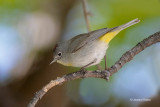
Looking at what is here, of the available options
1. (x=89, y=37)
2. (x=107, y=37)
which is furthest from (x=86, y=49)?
(x=107, y=37)

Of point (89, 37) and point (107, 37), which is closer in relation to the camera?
point (107, 37)

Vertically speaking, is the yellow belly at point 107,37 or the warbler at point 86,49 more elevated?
the yellow belly at point 107,37

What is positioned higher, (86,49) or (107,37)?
(107,37)

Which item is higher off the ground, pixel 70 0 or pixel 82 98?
pixel 70 0

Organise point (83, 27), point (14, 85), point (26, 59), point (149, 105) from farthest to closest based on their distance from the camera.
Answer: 1. point (83, 27)
2. point (26, 59)
3. point (14, 85)
4. point (149, 105)

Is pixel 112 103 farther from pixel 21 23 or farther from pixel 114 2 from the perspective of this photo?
pixel 21 23

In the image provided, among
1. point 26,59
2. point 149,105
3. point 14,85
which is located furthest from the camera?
point 26,59

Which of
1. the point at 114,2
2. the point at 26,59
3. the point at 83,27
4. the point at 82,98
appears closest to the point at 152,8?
the point at 114,2

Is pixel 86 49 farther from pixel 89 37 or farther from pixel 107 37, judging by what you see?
pixel 107 37
